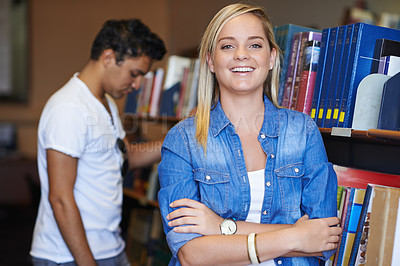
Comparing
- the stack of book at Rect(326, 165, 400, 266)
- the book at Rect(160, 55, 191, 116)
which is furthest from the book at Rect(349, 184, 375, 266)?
the book at Rect(160, 55, 191, 116)

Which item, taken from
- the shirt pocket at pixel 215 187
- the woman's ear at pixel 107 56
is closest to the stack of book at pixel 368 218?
the shirt pocket at pixel 215 187

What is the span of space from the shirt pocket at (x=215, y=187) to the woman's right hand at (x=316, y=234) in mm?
220

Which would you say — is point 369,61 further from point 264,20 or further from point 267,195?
point 267,195

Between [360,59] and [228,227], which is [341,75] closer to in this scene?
[360,59]

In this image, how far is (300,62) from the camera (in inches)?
64.1

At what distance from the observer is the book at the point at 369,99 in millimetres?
1360

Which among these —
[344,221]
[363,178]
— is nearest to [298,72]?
[363,178]

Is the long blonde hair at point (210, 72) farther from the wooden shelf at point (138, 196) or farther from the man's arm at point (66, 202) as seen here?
the wooden shelf at point (138, 196)

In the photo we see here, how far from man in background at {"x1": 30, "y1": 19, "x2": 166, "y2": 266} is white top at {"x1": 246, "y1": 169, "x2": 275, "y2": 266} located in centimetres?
73

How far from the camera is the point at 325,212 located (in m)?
1.23

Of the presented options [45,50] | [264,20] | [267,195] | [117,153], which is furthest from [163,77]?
[45,50]

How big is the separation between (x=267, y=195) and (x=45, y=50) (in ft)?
15.4

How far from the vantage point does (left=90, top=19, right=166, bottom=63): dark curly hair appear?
191cm

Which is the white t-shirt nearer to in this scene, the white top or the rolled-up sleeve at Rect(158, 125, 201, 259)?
the rolled-up sleeve at Rect(158, 125, 201, 259)
